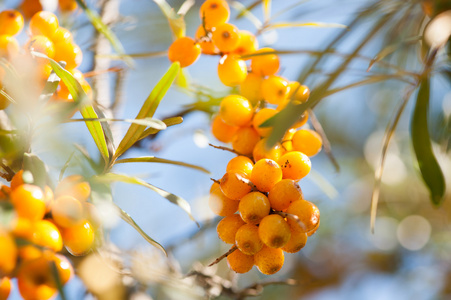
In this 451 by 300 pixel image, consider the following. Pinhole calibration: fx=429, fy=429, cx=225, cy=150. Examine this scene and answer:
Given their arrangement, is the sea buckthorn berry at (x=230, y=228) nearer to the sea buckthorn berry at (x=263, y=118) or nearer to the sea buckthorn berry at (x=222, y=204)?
the sea buckthorn berry at (x=222, y=204)

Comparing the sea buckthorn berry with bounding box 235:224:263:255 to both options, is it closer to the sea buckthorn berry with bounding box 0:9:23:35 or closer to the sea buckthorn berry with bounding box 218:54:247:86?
the sea buckthorn berry with bounding box 218:54:247:86

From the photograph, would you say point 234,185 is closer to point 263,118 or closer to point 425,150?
point 263,118

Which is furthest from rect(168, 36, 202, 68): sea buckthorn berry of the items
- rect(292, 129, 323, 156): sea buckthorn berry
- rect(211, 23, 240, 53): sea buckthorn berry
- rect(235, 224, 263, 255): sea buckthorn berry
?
rect(235, 224, 263, 255): sea buckthorn berry

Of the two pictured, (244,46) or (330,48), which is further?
(244,46)

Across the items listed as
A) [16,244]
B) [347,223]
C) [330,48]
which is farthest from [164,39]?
[347,223]

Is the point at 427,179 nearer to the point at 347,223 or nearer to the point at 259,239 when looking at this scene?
the point at 259,239

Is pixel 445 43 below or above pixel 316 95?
above
